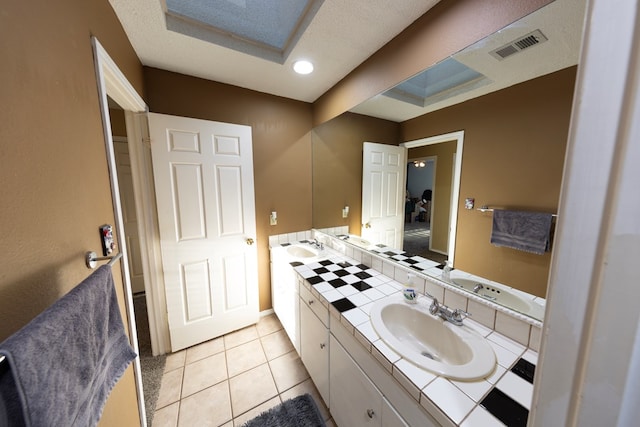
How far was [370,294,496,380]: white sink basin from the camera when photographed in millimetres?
769

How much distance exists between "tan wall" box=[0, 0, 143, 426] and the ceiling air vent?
5.10 ft

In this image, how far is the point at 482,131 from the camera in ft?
3.43

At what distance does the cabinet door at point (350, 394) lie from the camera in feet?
2.97

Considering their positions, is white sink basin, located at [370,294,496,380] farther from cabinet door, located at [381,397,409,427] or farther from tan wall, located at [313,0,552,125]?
tan wall, located at [313,0,552,125]

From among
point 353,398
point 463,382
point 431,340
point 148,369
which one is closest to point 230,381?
point 148,369

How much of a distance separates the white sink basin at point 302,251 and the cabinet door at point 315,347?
0.60m

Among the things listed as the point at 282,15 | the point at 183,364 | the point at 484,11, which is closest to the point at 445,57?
the point at 484,11

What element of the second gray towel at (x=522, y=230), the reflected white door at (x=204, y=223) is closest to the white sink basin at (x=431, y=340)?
the second gray towel at (x=522, y=230)

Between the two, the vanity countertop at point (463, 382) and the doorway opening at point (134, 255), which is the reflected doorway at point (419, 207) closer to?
the vanity countertop at point (463, 382)

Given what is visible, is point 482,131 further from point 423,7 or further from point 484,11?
point 423,7

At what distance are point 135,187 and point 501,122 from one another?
7.46 feet

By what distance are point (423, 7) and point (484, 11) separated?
296mm

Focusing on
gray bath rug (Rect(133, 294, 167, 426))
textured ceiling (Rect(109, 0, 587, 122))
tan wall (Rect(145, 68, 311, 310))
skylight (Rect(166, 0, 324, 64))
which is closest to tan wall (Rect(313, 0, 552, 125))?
textured ceiling (Rect(109, 0, 587, 122))

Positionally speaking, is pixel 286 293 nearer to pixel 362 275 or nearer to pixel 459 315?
pixel 362 275
